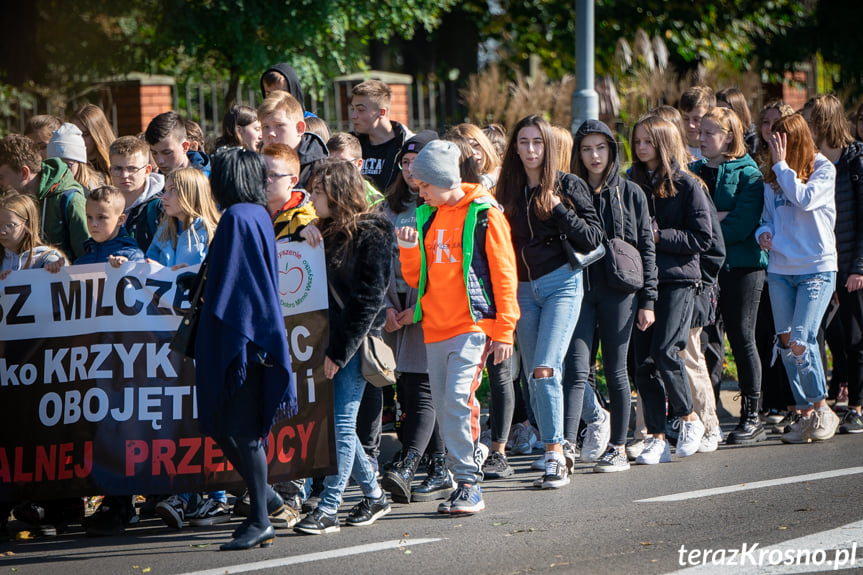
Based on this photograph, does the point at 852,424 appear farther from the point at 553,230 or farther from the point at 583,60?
the point at 583,60

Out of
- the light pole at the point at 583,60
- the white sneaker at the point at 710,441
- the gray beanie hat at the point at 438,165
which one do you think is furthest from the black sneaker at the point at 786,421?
the light pole at the point at 583,60

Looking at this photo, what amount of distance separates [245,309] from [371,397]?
1.39 metres

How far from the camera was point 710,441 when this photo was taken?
7.68 m

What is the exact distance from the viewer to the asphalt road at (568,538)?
5035 mm

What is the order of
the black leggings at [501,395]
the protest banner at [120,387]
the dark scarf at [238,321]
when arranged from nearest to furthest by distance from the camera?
the dark scarf at [238,321] → the protest banner at [120,387] → the black leggings at [501,395]

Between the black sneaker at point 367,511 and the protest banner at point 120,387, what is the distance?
28 cm

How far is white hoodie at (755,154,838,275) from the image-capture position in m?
7.66

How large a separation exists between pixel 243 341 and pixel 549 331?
6.86 ft

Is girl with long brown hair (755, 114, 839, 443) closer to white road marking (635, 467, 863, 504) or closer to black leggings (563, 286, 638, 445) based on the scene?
white road marking (635, 467, 863, 504)

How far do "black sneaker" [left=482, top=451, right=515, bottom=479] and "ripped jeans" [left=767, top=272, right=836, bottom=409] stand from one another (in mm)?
2217

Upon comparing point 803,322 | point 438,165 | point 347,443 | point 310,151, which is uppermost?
point 310,151

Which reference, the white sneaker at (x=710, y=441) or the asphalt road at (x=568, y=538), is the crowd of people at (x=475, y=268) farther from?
the asphalt road at (x=568, y=538)

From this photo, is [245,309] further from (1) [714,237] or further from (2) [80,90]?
(2) [80,90]

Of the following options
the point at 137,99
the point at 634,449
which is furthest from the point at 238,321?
the point at 137,99
